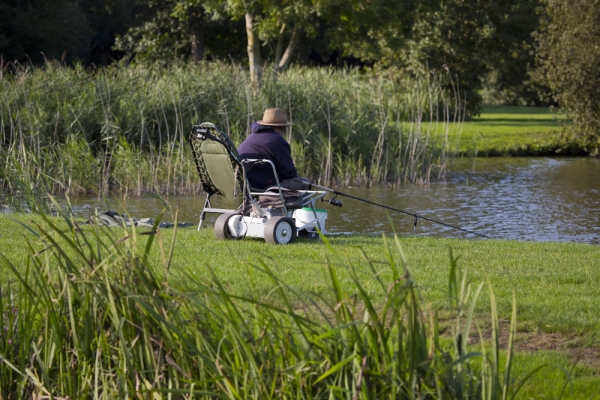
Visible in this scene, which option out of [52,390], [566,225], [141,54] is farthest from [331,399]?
[141,54]

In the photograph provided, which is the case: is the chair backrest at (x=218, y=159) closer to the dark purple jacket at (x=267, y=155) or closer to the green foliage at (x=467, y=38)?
the dark purple jacket at (x=267, y=155)

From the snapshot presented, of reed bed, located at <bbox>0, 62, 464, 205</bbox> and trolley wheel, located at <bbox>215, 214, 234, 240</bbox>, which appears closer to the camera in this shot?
trolley wheel, located at <bbox>215, 214, 234, 240</bbox>

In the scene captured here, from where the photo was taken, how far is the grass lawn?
170 inches

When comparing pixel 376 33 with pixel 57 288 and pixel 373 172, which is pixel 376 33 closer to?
pixel 373 172

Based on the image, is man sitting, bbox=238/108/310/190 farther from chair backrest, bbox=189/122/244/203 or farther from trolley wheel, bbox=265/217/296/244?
trolley wheel, bbox=265/217/296/244

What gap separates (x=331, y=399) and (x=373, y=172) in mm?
13677

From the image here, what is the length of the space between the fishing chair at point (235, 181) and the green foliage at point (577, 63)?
16710 mm

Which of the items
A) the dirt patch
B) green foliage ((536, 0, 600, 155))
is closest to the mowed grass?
green foliage ((536, 0, 600, 155))

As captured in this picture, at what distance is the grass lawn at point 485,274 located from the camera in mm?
4316

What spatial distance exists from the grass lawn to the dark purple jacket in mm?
674

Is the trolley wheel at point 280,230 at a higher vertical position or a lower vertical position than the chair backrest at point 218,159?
lower

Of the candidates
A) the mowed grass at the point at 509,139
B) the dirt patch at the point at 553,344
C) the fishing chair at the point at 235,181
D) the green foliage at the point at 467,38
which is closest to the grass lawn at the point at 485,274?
the dirt patch at the point at 553,344

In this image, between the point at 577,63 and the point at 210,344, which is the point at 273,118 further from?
the point at 577,63

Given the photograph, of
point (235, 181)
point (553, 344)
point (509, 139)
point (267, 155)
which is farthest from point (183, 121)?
point (509, 139)
